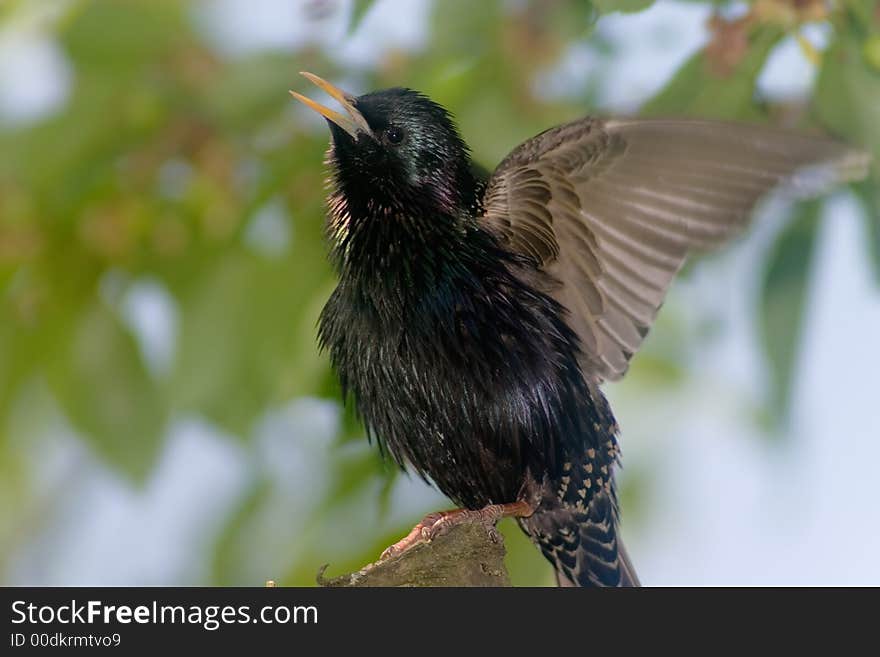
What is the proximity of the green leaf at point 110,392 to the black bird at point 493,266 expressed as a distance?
0.72 m

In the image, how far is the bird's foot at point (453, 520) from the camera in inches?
112

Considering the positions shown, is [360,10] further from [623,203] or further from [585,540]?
[585,540]

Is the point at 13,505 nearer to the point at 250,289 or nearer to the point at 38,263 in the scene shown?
the point at 38,263

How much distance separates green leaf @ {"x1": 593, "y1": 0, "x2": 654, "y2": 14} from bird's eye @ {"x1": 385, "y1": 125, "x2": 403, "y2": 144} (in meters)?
0.81

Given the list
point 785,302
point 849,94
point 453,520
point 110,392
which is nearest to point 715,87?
point 849,94

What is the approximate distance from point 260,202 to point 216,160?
193 millimetres

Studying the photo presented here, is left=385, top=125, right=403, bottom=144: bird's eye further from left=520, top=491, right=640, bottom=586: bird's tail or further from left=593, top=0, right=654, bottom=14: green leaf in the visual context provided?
left=520, top=491, right=640, bottom=586: bird's tail

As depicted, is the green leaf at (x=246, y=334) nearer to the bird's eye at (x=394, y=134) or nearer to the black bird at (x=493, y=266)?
the black bird at (x=493, y=266)

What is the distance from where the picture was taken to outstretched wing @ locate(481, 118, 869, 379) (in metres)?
3.08

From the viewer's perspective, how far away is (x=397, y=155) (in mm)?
3318

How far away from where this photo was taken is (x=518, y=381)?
11.2ft

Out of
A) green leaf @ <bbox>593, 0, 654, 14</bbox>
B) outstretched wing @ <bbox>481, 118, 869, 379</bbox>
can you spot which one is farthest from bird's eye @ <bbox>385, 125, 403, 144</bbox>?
green leaf @ <bbox>593, 0, 654, 14</bbox>
